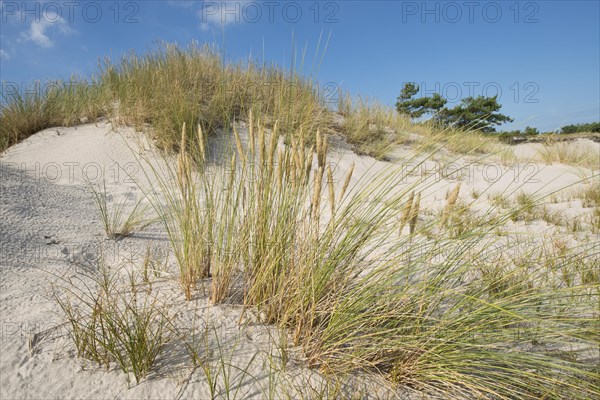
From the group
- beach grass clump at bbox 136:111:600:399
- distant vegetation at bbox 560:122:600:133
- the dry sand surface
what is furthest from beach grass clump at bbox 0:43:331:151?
distant vegetation at bbox 560:122:600:133

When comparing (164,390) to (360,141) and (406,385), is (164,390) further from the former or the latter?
(360,141)

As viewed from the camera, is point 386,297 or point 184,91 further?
point 184,91

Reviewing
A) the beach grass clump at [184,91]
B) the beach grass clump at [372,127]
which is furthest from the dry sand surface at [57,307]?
the beach grass clump at [372,127]

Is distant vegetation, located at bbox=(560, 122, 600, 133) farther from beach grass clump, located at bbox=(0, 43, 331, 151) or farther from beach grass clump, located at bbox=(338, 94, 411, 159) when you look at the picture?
beach grass clump, located at bbox=(0, 43, 331, 151)

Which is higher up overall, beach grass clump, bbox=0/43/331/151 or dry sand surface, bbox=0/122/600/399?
beach grass clump, bbox=0/43/331/151

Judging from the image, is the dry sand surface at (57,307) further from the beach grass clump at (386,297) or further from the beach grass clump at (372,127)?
the beach grass clump at (372,127)

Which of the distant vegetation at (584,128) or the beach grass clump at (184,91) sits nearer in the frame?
the beach grass clump at (184,91)

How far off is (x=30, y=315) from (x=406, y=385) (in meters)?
1.47

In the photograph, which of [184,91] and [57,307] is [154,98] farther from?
[57,307]

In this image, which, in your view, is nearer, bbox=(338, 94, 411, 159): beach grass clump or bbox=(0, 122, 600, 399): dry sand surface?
bbox=(0, 122, 600, 399): dry sand surface

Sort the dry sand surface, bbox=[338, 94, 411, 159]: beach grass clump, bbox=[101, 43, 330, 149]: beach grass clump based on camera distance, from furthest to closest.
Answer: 1. bbox=[338, 94, 411, 159]: beach grass clump
2. bbox=[101, 43, 330, 149]: beach grass clump
3. the dry sand surface

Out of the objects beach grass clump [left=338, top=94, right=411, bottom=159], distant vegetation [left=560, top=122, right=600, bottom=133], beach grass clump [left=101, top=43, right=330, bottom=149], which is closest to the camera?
beach grass clump [left=101, top=43, right=330, bottom=149]

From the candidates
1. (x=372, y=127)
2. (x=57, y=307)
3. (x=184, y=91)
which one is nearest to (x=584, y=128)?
(x=372, y=127)

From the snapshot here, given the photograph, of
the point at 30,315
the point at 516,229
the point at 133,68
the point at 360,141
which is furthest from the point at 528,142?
the point at 30,315
